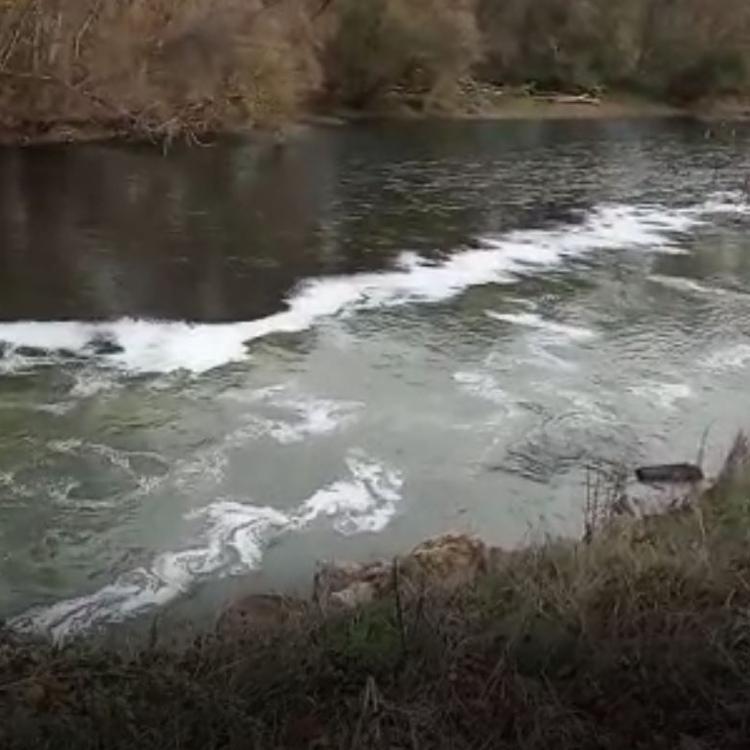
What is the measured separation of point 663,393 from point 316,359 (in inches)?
164

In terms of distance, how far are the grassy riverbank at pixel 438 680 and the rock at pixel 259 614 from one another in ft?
1.84

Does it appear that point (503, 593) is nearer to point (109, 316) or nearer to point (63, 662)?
point (63, 662)

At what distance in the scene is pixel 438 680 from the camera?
4.78 m

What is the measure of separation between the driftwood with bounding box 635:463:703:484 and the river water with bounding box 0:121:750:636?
49 centimetres

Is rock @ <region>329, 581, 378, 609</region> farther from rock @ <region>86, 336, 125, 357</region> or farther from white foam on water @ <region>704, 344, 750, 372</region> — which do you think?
white foam on water @ <region>704, 344, 750, 372</region>

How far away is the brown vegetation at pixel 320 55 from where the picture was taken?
2816cm

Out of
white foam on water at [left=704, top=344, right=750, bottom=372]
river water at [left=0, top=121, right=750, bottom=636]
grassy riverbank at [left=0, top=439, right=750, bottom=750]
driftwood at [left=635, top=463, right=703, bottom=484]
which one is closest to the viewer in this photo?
grassy riverbank at [left=0, top=439, right=750, bottom=750]

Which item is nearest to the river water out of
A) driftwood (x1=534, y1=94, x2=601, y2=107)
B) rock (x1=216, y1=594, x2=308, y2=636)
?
rock (x1=216, y1=594, x2=308, y2=636)

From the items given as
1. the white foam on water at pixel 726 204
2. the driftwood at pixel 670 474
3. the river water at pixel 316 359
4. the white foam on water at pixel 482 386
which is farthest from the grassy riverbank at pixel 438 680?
the white foam on water at pixel 726 204

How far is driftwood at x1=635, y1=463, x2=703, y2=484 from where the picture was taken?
12.0 meters

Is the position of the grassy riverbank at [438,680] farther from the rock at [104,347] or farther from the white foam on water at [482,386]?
the rock at [104,347]

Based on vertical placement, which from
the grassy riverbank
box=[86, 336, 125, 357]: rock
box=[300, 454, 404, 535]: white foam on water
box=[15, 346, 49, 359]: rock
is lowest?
box=[86, 336, 125, 357]: rock

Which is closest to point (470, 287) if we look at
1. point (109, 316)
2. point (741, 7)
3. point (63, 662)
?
point (109, 316)

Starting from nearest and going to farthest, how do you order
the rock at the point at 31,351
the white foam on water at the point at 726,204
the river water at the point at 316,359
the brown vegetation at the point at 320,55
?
1. the river water at the point at 316,359
2. the rock at the point at 31,351
3. the white foam on water at the point at 726,204
4. the brown vegetation at the point at 320,55
